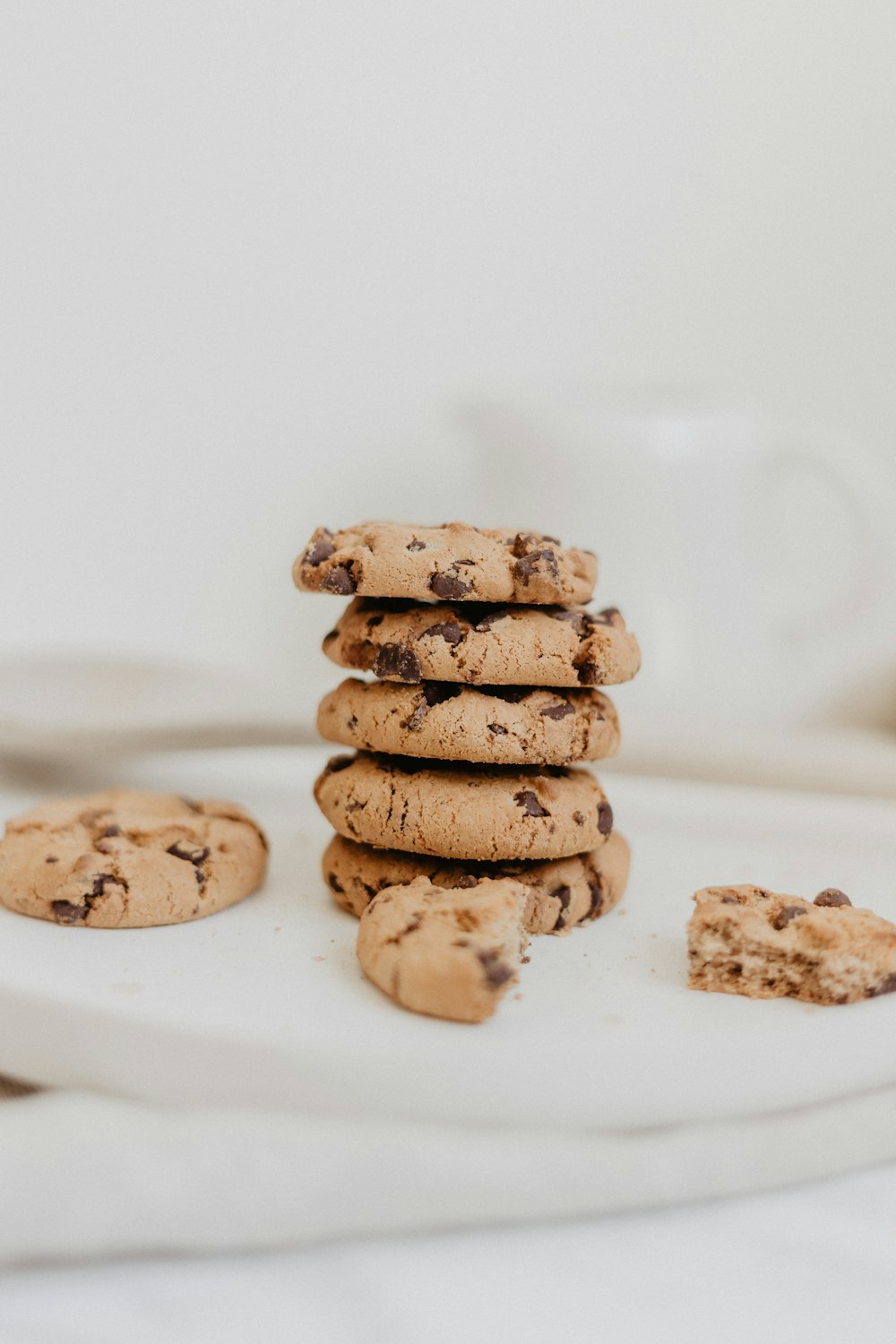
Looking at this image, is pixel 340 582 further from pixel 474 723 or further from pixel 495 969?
pixel 495 969

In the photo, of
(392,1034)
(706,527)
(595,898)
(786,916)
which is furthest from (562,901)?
(706,527)

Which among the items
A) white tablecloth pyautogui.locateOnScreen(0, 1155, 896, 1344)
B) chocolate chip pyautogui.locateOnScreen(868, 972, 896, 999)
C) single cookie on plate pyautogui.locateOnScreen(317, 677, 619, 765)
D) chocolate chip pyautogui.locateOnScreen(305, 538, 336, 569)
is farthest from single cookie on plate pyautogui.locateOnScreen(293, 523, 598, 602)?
white tablecloth pyautogui.locateOnScreen(0, 1155, 896, 1344)

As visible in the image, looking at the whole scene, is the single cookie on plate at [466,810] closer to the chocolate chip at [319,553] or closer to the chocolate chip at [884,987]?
the chocolate chip at [319,553]

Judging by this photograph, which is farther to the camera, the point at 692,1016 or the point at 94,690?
the point at 94,690

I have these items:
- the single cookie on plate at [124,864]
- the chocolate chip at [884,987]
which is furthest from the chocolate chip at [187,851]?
the chocolate chip at [884,987]

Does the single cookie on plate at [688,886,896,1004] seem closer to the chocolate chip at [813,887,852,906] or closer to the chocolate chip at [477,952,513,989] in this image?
the chocolate chip at [813,887,852,906]

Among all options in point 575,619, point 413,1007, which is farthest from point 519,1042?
point 575,619

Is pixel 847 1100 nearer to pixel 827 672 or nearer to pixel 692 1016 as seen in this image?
pixel 692 1016
